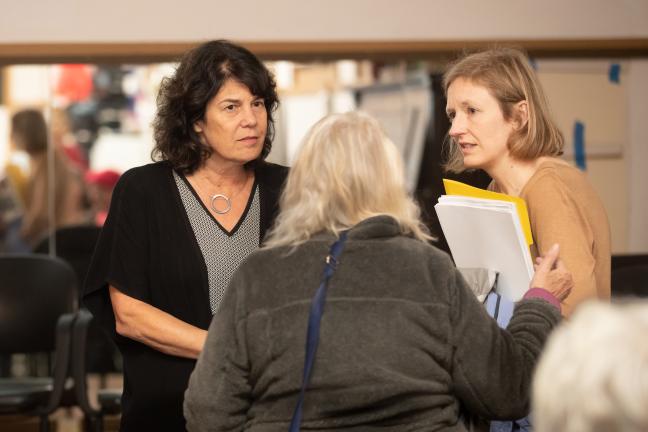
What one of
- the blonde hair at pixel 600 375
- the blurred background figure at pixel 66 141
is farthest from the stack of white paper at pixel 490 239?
the blurred background figure at pixel 66 141

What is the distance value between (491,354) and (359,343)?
0.28 m

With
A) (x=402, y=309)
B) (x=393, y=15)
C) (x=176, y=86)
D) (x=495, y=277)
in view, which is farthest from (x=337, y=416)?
(x=393, y=15)

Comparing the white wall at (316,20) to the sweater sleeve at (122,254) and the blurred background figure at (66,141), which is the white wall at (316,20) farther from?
the sweater sleeve at (122,254)

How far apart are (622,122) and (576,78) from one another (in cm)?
39

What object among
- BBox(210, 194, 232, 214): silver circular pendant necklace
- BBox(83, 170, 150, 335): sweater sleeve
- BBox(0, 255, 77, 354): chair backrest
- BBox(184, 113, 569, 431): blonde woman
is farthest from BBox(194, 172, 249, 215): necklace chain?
BBox(0, 255, 77, 354): chair backrest

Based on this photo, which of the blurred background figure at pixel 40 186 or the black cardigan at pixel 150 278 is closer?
the black cardigan at pixel 150 278

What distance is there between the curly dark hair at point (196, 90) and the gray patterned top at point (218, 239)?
67 millimetres

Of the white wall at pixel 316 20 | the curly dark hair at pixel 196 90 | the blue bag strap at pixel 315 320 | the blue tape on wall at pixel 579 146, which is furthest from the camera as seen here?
the blue tape on wall at pixel 579 146

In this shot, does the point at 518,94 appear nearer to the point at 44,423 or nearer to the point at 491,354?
the point at 491,354

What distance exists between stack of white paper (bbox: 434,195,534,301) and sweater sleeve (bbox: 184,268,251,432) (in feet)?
2.19

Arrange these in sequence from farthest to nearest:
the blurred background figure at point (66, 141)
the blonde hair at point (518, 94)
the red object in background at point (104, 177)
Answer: the red object in background at point (104, 177), the blurred background figure at point (66, 141), the blonde hair at point (518, 94)

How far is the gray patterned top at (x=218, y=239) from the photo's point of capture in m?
2.83

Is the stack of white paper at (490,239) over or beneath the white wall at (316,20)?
beneath

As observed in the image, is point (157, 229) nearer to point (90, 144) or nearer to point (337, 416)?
point (337, 416)
